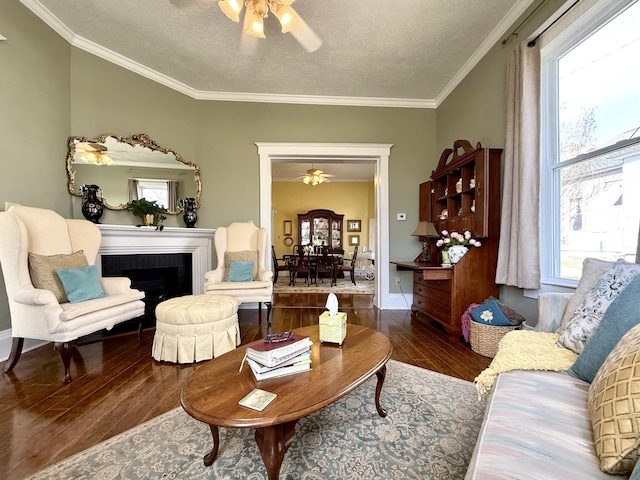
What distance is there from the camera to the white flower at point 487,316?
2316 millimetres

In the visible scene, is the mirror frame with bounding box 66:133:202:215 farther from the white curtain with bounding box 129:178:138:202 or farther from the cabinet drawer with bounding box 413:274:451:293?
the cabinet drawer with bounding box 413:274:451:293

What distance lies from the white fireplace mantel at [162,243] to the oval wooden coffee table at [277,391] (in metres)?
2.46

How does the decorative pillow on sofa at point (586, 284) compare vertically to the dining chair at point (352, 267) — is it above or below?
above

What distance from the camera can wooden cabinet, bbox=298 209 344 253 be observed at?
8323 millimetres

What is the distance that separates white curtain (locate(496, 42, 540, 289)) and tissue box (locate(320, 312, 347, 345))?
5.61ft

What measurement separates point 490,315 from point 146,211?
3775 millimetres

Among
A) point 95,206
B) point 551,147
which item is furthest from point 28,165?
point 551,147

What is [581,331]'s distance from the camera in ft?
Result: 4.08

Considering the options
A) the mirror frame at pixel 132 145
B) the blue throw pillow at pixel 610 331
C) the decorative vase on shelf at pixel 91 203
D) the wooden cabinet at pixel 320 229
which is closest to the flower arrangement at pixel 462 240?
the blue throw pillow at pixel 610 331

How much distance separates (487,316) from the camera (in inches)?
91.9

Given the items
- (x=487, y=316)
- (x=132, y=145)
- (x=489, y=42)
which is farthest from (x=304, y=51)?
(x=487, y=316)

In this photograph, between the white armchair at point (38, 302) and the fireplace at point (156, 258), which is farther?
the fireplace at point (156, 258)

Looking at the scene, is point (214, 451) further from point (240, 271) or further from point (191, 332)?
point (240, 271)

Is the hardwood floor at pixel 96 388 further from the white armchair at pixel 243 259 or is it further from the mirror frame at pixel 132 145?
the mirror frame at pixel 132 145
